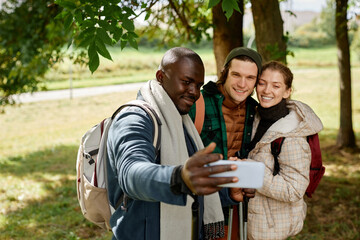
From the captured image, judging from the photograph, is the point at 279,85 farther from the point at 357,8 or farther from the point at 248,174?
the point at 357,8

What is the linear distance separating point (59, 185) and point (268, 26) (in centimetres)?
519

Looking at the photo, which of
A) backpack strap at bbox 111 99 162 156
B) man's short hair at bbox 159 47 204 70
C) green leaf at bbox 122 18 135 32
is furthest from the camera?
green leaf at bbox 122 18 135 32

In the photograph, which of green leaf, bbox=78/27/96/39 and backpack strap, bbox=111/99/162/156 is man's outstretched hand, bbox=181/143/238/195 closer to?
backpack strap, bbox=111/99/162/156

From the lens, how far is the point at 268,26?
13.7ft

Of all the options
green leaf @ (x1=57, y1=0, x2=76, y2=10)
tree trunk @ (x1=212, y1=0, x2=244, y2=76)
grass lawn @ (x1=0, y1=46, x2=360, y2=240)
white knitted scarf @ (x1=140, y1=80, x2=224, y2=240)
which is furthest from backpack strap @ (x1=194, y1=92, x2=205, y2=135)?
grass lawn @ (x1=0, y1=46, x2=360, y2=240)

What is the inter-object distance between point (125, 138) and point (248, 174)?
56 cm

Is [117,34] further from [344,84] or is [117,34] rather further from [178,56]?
[344,84]

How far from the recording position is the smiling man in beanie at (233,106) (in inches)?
105

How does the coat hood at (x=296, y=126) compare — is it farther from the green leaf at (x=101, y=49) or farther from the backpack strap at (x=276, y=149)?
the green leaf at (x=101, y=49)

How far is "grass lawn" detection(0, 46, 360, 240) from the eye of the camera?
16.7ft

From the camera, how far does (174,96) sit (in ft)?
6.48

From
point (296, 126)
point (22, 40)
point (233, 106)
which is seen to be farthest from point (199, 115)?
point (22, 40)

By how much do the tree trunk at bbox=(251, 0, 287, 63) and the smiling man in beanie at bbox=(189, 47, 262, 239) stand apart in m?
1.48

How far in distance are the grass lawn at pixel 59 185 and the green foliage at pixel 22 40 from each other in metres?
1.92
